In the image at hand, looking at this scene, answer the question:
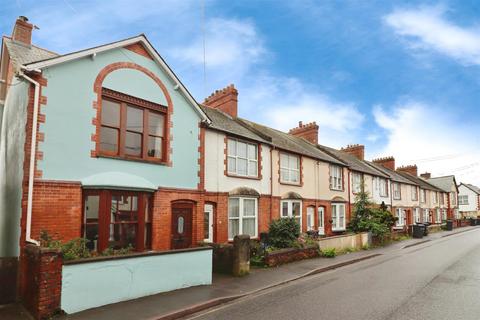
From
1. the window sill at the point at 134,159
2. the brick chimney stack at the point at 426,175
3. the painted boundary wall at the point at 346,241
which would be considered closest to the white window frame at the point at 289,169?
the painted boundary wall at the point at 346,241

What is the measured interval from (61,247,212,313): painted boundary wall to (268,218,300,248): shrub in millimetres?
5856

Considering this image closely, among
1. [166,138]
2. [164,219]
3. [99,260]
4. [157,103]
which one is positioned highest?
[157,103]

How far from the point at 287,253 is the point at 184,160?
5.98 m

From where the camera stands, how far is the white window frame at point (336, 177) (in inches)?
980

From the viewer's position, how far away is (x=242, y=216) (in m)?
16.6

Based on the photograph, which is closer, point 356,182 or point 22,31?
point 22,31

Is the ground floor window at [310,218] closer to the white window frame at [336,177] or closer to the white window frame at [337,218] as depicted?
the white window frame at [337,218]

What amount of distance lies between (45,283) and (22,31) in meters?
9.21

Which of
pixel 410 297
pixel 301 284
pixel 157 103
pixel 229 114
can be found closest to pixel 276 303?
pixel 301 284

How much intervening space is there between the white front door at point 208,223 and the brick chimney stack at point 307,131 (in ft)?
51.8

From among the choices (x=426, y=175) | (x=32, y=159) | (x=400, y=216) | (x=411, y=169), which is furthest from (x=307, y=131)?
(x=426, y=175)

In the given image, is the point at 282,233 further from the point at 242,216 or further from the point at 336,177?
the point at 336,177

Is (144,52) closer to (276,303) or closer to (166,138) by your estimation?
(166,138)

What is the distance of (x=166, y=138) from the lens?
12.8m
